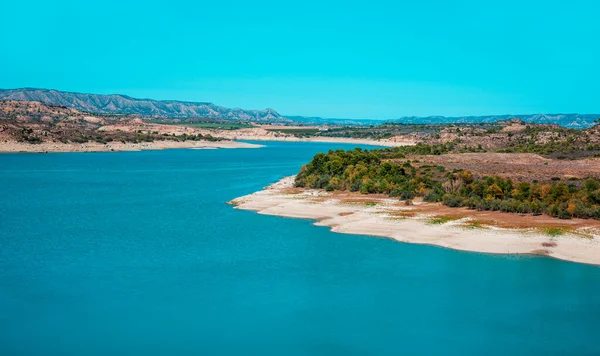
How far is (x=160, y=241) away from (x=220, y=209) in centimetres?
1232

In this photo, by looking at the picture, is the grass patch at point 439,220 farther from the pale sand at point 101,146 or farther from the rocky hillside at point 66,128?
the rocky hillside at point 66,128

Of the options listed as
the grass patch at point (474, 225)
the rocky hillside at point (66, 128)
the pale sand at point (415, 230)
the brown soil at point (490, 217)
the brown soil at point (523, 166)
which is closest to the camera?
the pale sand at point (415, 230)

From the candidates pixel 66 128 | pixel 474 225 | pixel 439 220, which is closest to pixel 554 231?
pixel 474 225

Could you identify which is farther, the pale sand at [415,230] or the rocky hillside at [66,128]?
the rocky hillside at [66,128]

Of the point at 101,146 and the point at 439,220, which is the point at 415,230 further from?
the point at 101,146

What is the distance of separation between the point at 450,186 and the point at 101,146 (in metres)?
97.7

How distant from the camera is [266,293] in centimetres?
2670

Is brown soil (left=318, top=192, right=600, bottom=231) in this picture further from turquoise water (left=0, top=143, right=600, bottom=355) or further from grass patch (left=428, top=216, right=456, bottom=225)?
turquoise water (left=0, top=143, right=600, bottom=355)

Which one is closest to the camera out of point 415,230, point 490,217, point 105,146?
point 415,230

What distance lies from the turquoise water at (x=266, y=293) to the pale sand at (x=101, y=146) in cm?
8178

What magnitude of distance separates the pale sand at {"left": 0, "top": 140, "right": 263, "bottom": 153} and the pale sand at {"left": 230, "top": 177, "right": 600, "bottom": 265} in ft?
268

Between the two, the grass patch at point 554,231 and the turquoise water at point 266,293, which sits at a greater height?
the grass patch at point 554,231

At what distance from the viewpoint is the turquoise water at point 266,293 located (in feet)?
71.6

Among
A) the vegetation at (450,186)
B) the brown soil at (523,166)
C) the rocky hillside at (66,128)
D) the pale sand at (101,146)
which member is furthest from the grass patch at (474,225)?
the rocky hillside at (66,128)
